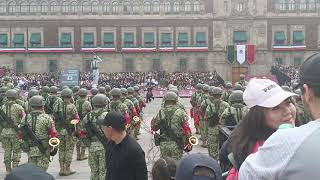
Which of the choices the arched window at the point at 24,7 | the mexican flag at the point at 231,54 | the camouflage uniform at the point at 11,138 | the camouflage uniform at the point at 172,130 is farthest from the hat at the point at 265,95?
the arched window at the point at 24,7

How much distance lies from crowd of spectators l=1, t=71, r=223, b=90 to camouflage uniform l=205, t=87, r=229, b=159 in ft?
100

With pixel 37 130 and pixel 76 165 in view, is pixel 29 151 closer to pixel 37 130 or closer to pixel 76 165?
pixel 37 130

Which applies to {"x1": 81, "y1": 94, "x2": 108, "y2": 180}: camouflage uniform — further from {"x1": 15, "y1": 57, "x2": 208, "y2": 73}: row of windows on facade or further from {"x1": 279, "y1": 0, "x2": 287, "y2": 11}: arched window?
{"x1": 279, "y1": 0, "x2": 287, "y2": 11}: arched window

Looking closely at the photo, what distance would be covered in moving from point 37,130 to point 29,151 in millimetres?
441

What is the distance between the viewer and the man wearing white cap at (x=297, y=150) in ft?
8.36

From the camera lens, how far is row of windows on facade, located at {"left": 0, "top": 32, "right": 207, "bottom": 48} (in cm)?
5706

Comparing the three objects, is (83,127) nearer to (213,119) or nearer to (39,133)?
(39,133)

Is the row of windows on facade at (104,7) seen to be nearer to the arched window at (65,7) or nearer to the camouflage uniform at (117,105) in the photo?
the arched window at (65,7)

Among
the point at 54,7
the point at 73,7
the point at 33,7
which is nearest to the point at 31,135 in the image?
the point at 73,7

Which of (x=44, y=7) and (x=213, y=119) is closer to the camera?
(x=213, y=119)

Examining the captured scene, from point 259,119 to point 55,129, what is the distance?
856 cm

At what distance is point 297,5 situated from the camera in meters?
57.2

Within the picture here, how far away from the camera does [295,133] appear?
104 inches

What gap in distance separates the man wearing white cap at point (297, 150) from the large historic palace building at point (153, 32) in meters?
54.1
